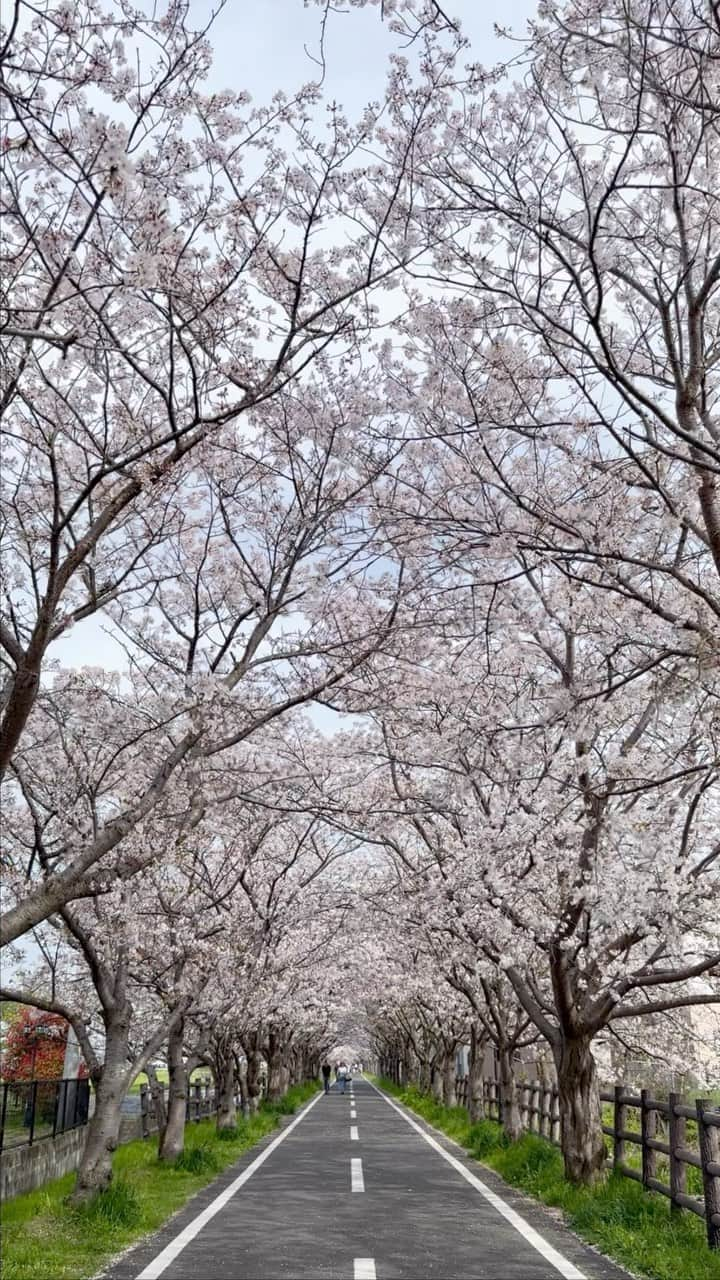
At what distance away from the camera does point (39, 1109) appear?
16562mm

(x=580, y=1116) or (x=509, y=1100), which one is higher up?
(x=580, y=1116)

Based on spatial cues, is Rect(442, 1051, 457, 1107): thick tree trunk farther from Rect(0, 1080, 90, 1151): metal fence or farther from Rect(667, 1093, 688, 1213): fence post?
Rect(667, 1093, 688, 1213): fence post

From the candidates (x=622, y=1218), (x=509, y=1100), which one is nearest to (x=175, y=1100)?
(x=509, y=1100)

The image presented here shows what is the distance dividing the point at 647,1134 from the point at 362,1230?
332 centimetres

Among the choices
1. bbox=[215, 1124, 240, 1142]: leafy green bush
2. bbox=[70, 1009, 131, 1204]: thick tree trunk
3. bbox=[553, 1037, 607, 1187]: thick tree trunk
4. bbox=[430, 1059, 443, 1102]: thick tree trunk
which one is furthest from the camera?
bbox=[430, 1059, 443, 1102]: thick tree trunk

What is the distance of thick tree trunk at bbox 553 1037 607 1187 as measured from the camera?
12.2 m

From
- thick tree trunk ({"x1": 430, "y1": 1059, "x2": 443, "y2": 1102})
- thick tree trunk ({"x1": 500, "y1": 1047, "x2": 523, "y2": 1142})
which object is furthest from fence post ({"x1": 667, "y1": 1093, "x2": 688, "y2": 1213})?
thick tree trunk ({"x1": 430, "y1": 1059, "x2": 443, "y2": 1102})

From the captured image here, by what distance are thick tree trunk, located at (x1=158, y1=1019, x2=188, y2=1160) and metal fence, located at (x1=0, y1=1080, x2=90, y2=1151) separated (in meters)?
2.01

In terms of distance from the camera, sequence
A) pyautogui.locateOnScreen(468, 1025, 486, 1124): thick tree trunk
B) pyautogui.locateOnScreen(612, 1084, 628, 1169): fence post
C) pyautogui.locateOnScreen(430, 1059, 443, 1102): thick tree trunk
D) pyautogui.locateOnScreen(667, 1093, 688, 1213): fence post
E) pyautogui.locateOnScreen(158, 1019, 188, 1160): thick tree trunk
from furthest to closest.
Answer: pyautogui.locateOnScreen(430, 1059, 443, 1102): thick tree trunk
pyautogui.locateOnScreen(468, 1025, 486, 1124): thick tree trunk
pyautogui.locateOnScreen(158, 1019, 188, 1160): thick tree trunk
pyautogui.locateOnScreen(612, 1084, 628, 1169): fence post
pyautogui.locateOnScreen(667, 1093, 688, 1213): fence post

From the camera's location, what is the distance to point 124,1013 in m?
12.1

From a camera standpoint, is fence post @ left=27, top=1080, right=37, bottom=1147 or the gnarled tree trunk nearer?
fence post @ left=27, top=1080, right=37, bottom=1147

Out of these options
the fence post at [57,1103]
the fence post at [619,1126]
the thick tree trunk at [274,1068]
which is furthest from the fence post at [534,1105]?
the thick tree trunk at [274,1068]

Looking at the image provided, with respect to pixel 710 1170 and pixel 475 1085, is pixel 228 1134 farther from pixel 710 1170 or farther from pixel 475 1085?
pixel 710 1170

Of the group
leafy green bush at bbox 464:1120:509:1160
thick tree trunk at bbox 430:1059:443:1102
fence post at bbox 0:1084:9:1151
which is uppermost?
fence post at bbox 0:1084:9:1151
